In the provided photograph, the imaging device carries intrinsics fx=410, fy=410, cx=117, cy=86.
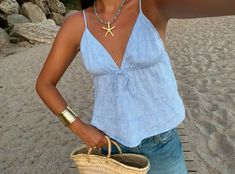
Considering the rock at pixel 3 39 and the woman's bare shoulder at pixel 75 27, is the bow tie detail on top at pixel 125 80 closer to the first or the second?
the woman's bare shoulder at pixel 75 27

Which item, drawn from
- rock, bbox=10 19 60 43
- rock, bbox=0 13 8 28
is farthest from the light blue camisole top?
rock, bbox=0 13 8 28

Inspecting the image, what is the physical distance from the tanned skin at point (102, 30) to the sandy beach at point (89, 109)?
77.8 inches

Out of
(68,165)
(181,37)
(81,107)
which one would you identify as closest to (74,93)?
(81,107)

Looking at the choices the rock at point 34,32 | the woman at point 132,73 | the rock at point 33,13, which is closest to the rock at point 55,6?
the rock at point 33,13

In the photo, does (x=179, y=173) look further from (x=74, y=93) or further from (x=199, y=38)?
(x=199, y=38)

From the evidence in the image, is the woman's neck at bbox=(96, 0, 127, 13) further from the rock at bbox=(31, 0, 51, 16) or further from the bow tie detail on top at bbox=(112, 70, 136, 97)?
the rock at bbox=(31, 0, 51, 16)

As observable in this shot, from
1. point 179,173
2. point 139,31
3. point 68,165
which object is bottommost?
point 68,165

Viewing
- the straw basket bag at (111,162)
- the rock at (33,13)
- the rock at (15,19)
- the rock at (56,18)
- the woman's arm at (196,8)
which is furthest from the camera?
the rock at (56,18)

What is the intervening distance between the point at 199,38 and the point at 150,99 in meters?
8.05

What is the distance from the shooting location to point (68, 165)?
3734 mm

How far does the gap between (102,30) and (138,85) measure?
244mm

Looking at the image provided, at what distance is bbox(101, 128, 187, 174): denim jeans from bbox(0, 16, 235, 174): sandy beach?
6.15 ft

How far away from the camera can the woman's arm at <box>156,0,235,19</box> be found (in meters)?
1.21

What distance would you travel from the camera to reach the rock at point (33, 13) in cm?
1370
